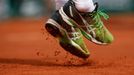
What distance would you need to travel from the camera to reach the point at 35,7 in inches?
810

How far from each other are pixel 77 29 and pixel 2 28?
12550 millimetres

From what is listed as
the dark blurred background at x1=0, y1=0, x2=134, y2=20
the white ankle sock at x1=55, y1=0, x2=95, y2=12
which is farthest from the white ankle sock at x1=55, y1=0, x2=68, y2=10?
the dark blurred background at x1=0, y1=0, x2=134, y2=20

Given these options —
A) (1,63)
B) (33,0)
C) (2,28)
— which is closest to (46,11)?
(33,0)

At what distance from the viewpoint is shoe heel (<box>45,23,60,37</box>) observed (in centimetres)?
591

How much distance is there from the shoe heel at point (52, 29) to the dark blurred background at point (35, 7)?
509 inches

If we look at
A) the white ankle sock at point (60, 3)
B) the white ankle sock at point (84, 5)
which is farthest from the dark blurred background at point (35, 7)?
the white ankle sock at point (84, 5)

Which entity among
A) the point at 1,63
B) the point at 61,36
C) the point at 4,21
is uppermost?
the point at 61,36

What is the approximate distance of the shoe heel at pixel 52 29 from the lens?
5906mm

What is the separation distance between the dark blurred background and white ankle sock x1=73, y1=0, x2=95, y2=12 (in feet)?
Answer: 42.4

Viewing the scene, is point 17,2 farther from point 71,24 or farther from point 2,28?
point 71,24

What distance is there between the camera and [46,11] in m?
21.7

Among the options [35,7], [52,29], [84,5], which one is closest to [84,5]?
[84,5]

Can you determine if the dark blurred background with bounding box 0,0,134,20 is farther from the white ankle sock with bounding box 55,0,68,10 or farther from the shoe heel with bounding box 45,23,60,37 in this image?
the shoe heel with bounding box 45,23,60,37

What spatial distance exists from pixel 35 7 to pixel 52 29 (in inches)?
579
